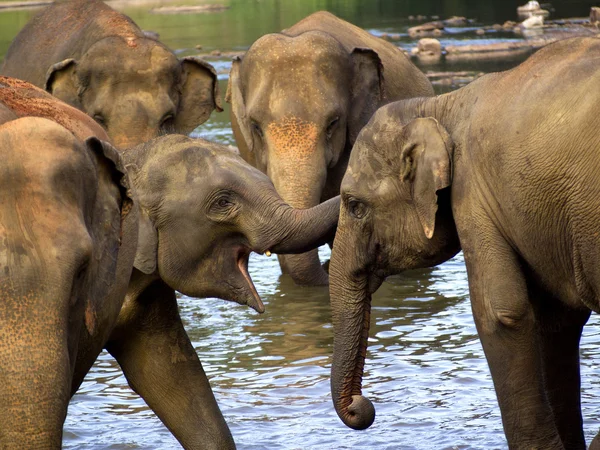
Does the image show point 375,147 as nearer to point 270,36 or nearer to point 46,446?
point 46,446

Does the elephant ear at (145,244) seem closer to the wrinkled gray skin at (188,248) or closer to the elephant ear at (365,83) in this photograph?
the wrinkled gray skin at (188,248)

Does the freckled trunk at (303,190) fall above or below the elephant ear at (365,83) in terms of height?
below

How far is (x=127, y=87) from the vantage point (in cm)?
859

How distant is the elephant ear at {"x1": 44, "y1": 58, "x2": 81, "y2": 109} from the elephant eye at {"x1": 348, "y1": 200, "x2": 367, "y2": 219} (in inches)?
149

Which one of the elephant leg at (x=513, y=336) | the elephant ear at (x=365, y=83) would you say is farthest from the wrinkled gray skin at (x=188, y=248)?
the elephant ear at (x=365, y=83)

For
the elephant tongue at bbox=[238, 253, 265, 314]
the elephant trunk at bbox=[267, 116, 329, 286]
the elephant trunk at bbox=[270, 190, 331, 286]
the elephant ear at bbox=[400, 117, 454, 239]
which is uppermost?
the elephant ear at bbox=[400, 117, 454, 239]

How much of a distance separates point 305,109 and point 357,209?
3221 millimetres

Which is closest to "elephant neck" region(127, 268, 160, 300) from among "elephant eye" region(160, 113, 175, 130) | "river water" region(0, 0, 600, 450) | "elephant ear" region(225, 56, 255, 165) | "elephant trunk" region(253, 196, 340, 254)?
"elephant trunk" region(253, 196, 340, 254)

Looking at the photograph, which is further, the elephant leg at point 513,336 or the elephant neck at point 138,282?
the elephant neck at point 138,282

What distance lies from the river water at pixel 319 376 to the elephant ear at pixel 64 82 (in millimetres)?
1428

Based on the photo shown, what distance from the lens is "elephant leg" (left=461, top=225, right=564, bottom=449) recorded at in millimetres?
4727

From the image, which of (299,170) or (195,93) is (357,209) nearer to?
(299,170)

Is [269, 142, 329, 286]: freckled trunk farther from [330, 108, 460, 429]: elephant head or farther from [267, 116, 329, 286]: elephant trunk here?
[330, 108, 460, 429]: elephant head

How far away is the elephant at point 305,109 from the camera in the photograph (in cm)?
826
